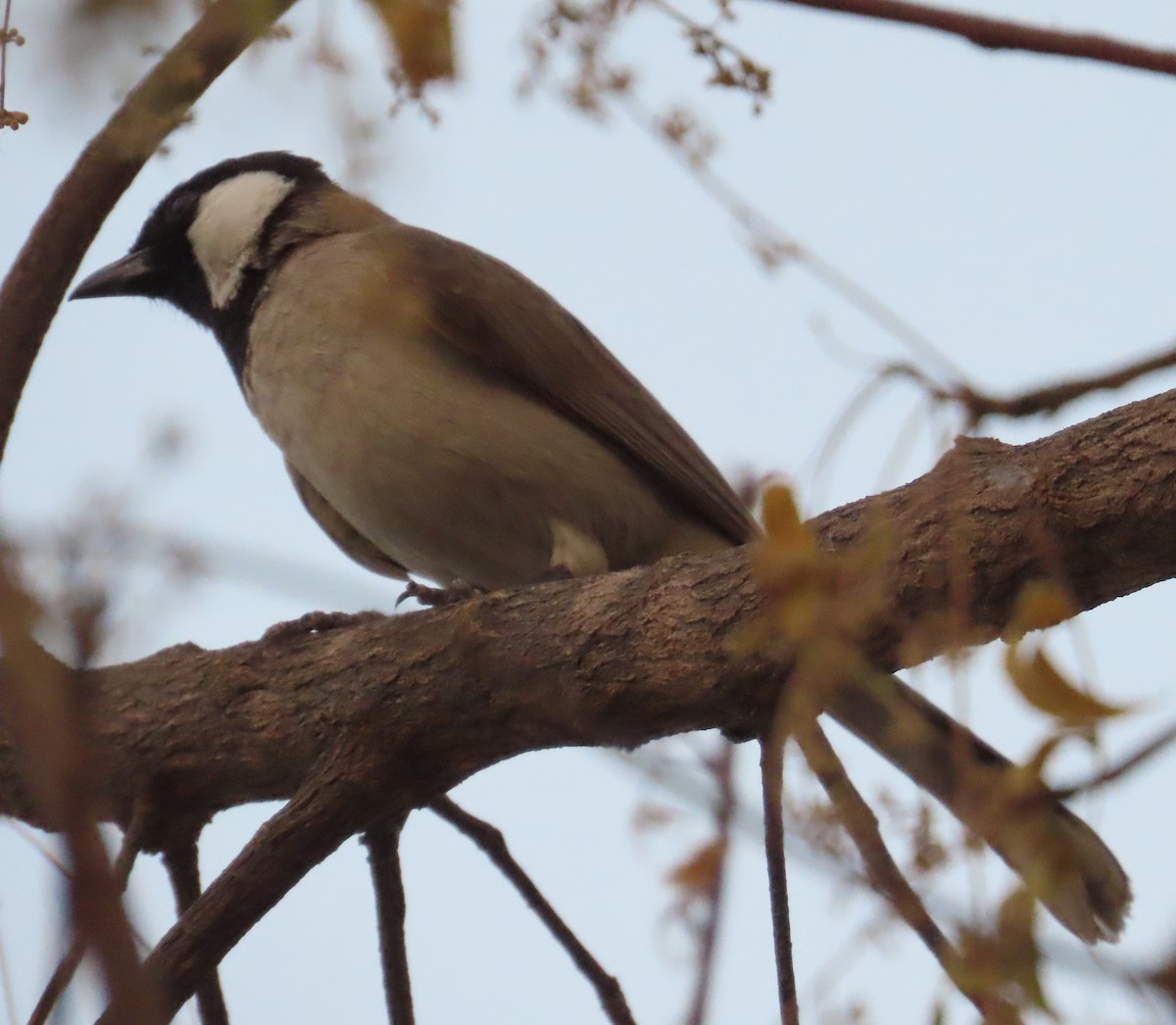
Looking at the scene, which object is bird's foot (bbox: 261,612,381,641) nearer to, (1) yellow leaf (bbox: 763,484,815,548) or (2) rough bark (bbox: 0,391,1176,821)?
(2) rough bark (bbox: 0,391,1176,821)

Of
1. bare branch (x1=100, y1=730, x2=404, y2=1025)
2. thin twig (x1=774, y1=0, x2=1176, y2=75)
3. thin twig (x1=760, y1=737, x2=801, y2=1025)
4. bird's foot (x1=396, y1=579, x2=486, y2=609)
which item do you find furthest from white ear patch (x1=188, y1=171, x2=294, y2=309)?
thin twig (x1=774, y1=0, x2=1176, y2=75)

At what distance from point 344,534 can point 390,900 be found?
1838mm

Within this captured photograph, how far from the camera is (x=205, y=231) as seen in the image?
550cm

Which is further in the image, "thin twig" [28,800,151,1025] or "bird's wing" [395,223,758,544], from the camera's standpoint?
"bird's wing" [395,223,758,544]

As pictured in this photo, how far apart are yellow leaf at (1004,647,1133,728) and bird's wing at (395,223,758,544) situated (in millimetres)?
3141

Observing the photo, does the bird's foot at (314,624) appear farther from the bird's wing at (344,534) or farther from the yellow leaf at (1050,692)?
the yellow leaf at (1050,692)

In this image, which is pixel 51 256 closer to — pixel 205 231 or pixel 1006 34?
pixel 1006 34

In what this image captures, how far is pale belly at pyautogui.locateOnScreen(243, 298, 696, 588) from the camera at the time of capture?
4277 mm

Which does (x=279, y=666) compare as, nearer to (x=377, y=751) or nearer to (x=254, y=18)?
(x=377, y=751)

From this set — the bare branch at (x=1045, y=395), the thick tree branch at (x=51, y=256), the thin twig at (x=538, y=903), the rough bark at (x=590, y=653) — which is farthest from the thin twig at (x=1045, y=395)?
the thin twig at (x=538, y=903)

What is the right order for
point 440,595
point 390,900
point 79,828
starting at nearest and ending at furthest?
point 79,828 → point 390,900 → point 440,595

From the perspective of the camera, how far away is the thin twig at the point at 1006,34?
1531mm

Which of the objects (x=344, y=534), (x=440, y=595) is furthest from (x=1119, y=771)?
(x=344, y=534)

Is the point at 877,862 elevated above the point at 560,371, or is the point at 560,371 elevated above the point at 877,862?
the point at 560,371
